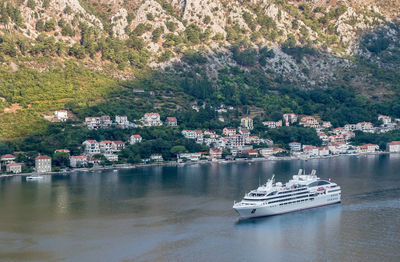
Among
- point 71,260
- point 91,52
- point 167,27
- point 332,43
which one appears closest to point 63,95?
point 91,52

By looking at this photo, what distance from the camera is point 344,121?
9856 cm

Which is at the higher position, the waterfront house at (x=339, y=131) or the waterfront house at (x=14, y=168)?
the waterfront house at (x=339, y=131)

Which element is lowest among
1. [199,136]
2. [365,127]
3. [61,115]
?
[199,136]

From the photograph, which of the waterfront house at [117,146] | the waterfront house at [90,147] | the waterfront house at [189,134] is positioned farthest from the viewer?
the waterfront house at [189,134]

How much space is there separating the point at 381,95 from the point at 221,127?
36508mm

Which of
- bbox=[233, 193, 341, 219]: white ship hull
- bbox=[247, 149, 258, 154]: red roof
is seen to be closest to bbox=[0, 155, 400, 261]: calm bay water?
bbox=[233, 193, 341, 219]: white ship hull

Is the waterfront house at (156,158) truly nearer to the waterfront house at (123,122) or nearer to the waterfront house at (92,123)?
the waterfront house at (123,122)

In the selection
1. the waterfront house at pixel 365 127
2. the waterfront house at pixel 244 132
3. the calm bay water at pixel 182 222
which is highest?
the waterfront house at pixel 365 127

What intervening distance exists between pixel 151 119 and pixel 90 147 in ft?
44.7

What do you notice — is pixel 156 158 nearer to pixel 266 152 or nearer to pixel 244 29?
pixel 266 152

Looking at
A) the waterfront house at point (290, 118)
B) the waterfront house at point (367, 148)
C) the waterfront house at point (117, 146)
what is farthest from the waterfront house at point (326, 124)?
the waterfront house at point (117, 146)

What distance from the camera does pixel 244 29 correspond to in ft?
394

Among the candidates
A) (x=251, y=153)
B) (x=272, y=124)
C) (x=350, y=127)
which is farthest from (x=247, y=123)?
(x=350, y=127)

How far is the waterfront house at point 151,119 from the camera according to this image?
3339 inches
